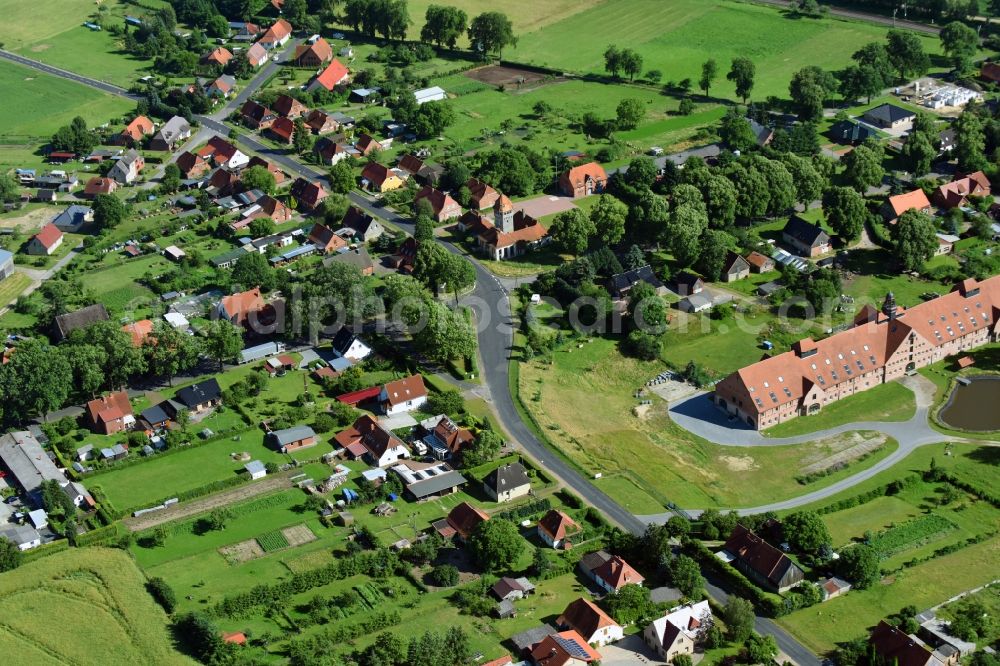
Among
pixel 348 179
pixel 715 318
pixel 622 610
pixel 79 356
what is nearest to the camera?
pixel 622 610

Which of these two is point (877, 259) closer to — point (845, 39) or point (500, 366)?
point (500, 366)

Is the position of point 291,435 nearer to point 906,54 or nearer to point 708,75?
point 708,75

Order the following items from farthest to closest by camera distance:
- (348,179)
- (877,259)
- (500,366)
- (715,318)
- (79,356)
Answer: (348,179)
(877,259)
(715,318)
(500,366)
(79,356)

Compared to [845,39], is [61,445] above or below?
below

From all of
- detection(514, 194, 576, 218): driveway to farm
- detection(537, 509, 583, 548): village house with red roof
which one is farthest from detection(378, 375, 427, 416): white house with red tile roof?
detection(514, 194, 576, 218): driveway to farm

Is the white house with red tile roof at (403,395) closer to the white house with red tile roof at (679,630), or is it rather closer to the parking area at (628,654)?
the parking area at (628,654)

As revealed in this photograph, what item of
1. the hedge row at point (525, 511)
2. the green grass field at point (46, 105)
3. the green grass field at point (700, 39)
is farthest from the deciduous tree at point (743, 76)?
the hedge row at point (525, 511)

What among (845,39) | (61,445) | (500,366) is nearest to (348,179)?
(500,366)
